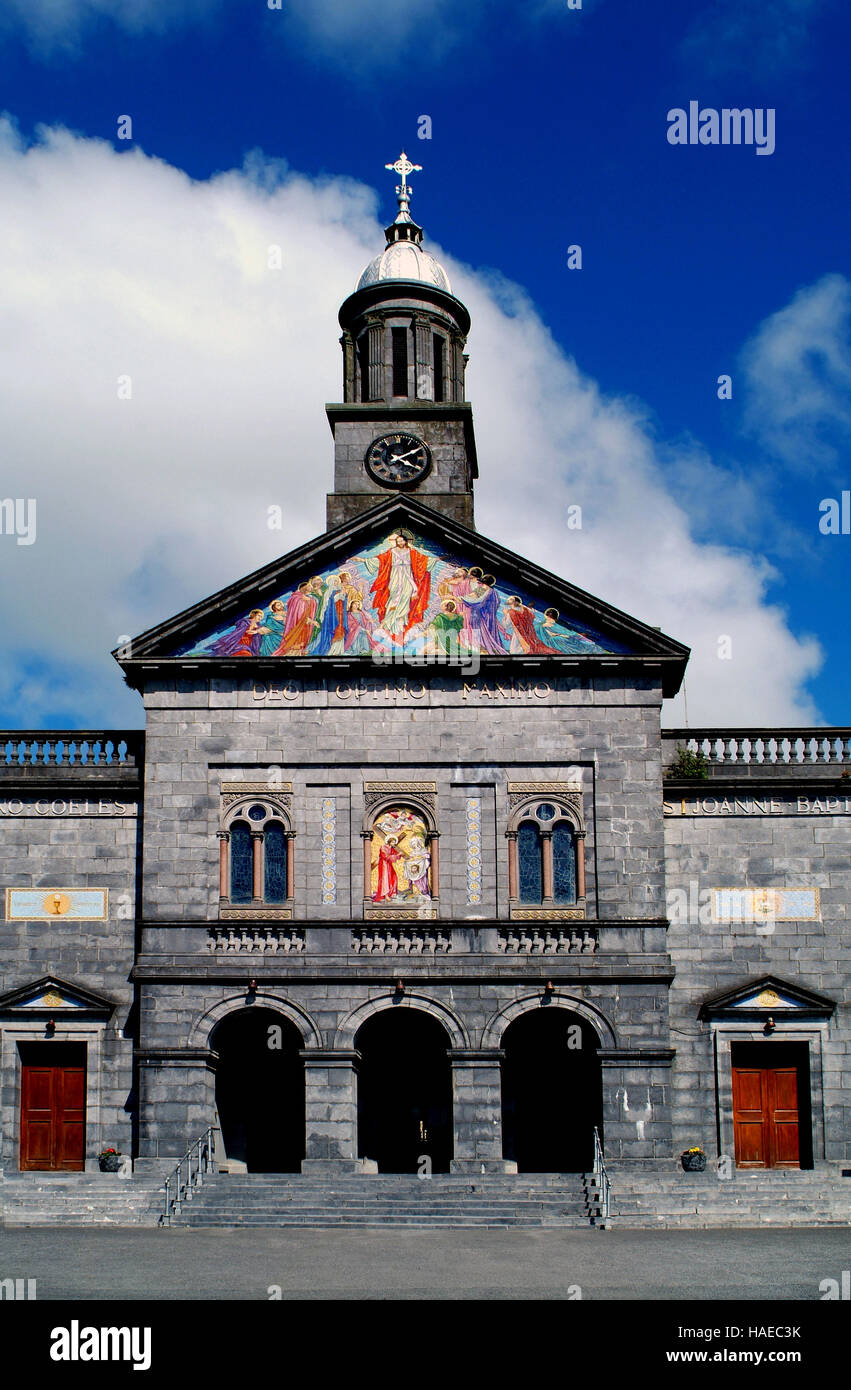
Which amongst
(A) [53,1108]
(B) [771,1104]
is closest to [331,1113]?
(A) [53,1108]

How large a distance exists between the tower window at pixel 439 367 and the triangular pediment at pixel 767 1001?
1761 centimetres

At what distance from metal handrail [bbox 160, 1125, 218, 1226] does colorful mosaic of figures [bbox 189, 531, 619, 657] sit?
34.6 ft

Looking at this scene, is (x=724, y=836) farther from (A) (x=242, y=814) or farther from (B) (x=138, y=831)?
(B) (x=138, y=831)

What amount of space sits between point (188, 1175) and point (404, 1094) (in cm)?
570

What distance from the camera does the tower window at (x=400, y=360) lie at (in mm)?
42094

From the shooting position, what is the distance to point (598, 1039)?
109ft

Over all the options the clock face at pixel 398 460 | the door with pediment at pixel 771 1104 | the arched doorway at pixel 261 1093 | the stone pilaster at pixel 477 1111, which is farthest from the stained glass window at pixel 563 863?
the clock face at pixel 398 460

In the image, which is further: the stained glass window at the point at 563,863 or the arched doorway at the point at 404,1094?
the arched doorway at the point at 404,1094

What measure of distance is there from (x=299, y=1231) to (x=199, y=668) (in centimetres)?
1287

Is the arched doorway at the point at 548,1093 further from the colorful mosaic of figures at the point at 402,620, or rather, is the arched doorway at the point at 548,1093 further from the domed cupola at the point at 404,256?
the domed cupola at the point at 404,256

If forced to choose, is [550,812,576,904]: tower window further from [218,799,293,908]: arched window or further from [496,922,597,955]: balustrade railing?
[218,799,293,908]: arched window
